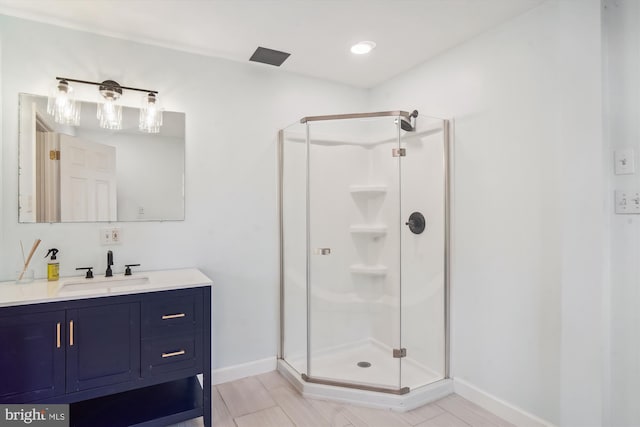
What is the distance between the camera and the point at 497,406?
2199 mm

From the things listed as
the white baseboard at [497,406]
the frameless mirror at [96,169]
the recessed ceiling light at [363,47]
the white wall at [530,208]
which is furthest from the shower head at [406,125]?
the white baseboard at [497,406]

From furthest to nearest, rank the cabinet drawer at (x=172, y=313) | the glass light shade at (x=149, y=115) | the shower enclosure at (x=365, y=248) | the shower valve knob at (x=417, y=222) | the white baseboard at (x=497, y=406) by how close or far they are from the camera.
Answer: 1. the shower valve knob at (x=417, y=222)
2. the shower enclosure at (x=365, y=248)
3. the glass light shade at (x=149, y=115)
4. the white baseboard at (x=497, y=406)
5. the cabinet drawer at (x=172, y=313)

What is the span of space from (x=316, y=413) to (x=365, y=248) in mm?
1218

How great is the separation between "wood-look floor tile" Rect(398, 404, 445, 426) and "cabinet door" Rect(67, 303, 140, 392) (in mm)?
1637

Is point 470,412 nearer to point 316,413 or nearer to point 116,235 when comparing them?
point 316,413

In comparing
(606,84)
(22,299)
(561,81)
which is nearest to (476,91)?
(561,81)

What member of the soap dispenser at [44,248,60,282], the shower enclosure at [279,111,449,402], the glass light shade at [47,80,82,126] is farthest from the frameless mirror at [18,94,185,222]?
the shower enclosure at [279,111,449,402]

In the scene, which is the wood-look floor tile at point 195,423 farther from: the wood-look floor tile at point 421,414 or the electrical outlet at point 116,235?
the electrical outlet at point 116,235

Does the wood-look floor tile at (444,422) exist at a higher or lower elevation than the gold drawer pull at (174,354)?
lower

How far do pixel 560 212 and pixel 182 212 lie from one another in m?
2.41

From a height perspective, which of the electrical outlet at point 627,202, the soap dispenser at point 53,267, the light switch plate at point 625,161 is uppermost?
the light switch plate at point 625,161

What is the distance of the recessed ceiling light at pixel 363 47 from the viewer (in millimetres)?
2443

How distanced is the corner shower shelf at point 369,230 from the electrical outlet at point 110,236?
1.66 metres

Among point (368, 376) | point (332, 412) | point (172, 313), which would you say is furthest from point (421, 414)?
point (172, 313)
